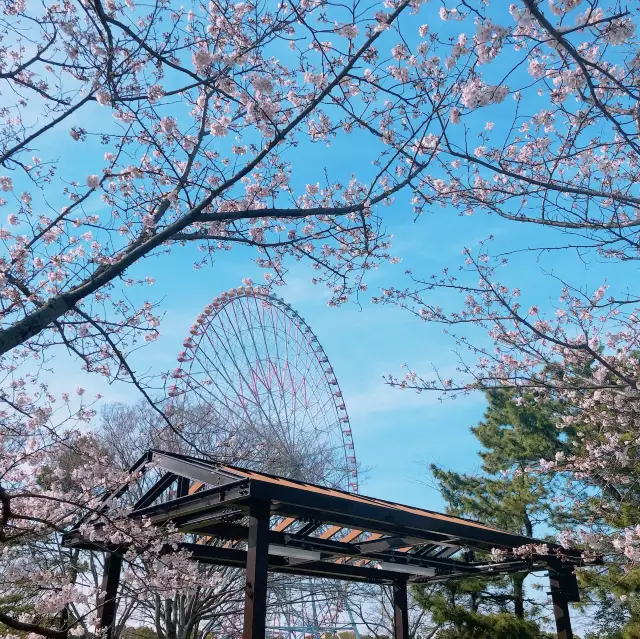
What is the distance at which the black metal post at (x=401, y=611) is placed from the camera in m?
7.24

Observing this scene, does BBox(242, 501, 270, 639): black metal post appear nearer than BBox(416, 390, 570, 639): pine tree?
Yes

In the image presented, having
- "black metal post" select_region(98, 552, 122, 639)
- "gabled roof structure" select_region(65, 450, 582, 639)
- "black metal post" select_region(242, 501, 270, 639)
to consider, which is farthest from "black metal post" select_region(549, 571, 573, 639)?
"black metal post" select_region(98, 552, 122, 639)

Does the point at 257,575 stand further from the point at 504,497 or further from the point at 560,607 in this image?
the point at 504,497

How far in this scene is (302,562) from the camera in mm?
6246

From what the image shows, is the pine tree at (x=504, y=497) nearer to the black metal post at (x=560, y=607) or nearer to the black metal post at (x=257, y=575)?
the black metal post at (x=560, y=607)

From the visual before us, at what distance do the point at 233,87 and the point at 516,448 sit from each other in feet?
39.2

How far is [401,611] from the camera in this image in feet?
24.0

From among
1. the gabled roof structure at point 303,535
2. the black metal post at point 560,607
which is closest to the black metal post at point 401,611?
the gabled roof structure at point 303,535

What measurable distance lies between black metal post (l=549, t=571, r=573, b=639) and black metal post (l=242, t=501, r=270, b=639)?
4055mm

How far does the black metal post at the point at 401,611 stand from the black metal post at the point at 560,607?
5.26 ft

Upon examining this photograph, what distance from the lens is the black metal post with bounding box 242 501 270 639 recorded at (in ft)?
12.3

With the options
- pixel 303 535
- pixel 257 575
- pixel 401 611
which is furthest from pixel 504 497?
pixel 257 575

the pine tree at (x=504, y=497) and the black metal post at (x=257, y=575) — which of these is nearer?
the black metal post at (x=257, y=575)

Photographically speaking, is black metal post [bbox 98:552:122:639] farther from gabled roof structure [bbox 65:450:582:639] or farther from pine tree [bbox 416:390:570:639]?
pine tree [bbox 416:390:570:639]
